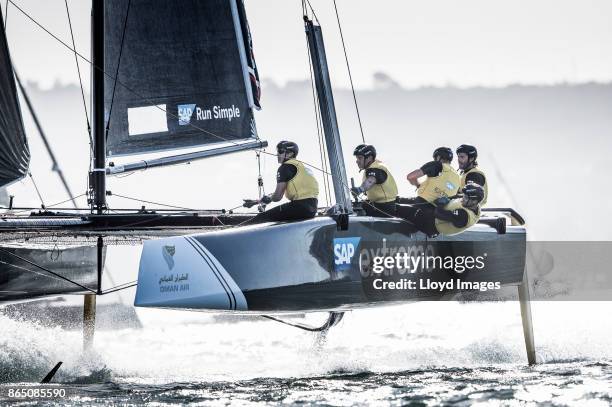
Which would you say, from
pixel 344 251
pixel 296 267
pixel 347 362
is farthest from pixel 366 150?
pixel 347 362

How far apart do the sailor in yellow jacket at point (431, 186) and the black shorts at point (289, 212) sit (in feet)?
3.31

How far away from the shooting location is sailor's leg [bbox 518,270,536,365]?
374 inches

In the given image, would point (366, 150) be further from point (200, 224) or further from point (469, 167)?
point (200, 224)

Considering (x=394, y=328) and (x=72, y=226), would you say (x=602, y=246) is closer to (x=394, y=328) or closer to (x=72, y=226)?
(x=394, y=328)

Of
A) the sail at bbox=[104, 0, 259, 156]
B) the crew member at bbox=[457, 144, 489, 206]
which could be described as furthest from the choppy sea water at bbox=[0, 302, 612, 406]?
the sail at bbox=[104, 0, 259, 156]

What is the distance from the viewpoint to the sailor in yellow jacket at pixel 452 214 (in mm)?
8555

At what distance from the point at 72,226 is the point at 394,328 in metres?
5.82

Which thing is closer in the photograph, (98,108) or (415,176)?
(415,176)

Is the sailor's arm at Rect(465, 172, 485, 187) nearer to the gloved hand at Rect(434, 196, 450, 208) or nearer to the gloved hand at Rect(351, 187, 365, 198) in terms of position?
the gloved hand at Rect(434, 196, 450, 208)

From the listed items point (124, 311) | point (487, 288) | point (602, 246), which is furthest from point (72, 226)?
point (602, 246)

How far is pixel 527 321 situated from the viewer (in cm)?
977

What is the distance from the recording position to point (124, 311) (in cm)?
1825

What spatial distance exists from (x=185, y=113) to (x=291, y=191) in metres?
2.69

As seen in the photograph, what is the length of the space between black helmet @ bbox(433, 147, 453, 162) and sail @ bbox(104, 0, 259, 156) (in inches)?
99.2
